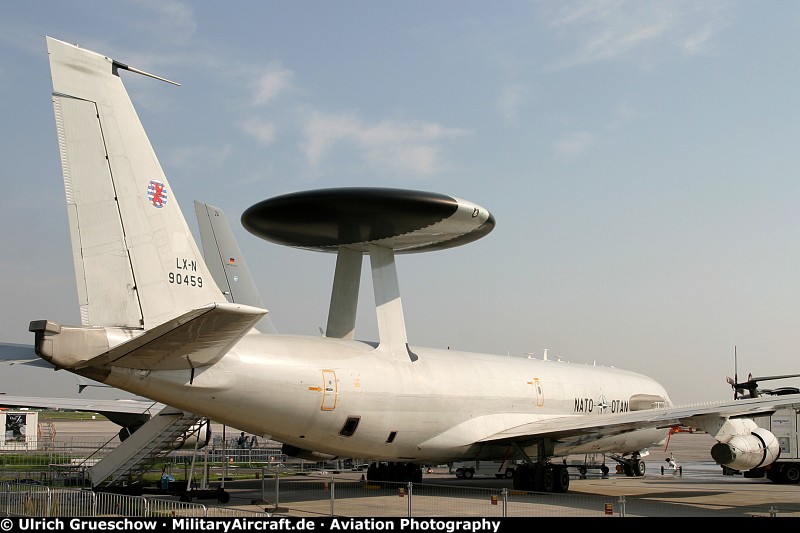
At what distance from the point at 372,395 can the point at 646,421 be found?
23.7 ft

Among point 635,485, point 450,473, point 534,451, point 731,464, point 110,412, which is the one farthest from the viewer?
point 450,473

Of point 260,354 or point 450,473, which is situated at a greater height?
point 260,354

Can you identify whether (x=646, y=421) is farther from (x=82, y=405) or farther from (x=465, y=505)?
(x=82, y=405)

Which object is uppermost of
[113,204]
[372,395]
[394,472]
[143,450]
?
[113,204]

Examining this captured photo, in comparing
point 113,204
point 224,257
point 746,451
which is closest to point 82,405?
point 224,257

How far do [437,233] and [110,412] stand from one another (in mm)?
14896

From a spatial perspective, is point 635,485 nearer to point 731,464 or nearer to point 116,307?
point 731,464

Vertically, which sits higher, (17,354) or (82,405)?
(17,354)

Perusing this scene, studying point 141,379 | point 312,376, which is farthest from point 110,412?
point 141,379

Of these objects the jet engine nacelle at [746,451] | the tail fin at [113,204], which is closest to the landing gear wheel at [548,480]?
the jet engine nacelle at [746,451]

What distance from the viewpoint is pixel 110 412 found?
2936cm

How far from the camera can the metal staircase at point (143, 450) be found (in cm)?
2109

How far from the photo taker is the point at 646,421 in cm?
2108

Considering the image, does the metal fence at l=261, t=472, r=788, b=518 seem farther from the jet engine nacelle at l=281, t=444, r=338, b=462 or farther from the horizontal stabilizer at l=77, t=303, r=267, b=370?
the horizontal stabilizer at l=77, t=303, r=267, b=370
